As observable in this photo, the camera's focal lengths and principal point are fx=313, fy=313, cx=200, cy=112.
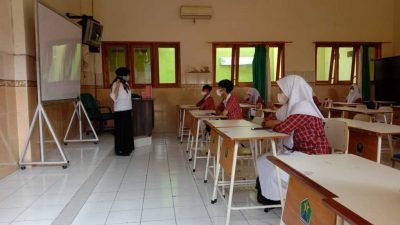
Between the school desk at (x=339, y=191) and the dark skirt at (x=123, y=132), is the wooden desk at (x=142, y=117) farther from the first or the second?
the school desk at (x=339, y=191)

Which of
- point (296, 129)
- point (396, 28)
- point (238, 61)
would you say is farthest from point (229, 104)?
point (396, 28)

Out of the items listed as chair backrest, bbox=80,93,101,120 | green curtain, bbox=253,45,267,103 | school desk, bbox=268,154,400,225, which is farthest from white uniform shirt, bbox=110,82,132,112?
green curtain, bbox=253,45,267,103

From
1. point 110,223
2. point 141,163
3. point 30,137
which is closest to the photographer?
point 110,223

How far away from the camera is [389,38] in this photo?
27.5 feet

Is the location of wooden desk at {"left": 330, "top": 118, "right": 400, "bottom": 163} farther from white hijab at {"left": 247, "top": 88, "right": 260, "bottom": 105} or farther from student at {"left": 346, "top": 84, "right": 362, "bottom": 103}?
student at {"left": 346, "top": 84, "right": 362, "bottom": 103}

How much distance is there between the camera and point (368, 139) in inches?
122

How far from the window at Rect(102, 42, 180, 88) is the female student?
2.72m

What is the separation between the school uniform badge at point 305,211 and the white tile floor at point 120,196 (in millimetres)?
1260

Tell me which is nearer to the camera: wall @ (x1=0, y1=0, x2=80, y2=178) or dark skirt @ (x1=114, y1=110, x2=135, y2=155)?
wall @ (x1=0, y1=0, x2=80, y2=178)

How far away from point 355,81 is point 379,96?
71 cm

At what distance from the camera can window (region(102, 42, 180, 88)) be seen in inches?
301

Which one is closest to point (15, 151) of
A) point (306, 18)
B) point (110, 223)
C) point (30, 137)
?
point (30, 137)

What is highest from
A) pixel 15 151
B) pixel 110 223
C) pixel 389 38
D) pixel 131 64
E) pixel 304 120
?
pixel 389 38

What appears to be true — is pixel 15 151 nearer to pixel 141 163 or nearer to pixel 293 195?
pixel 141 163
